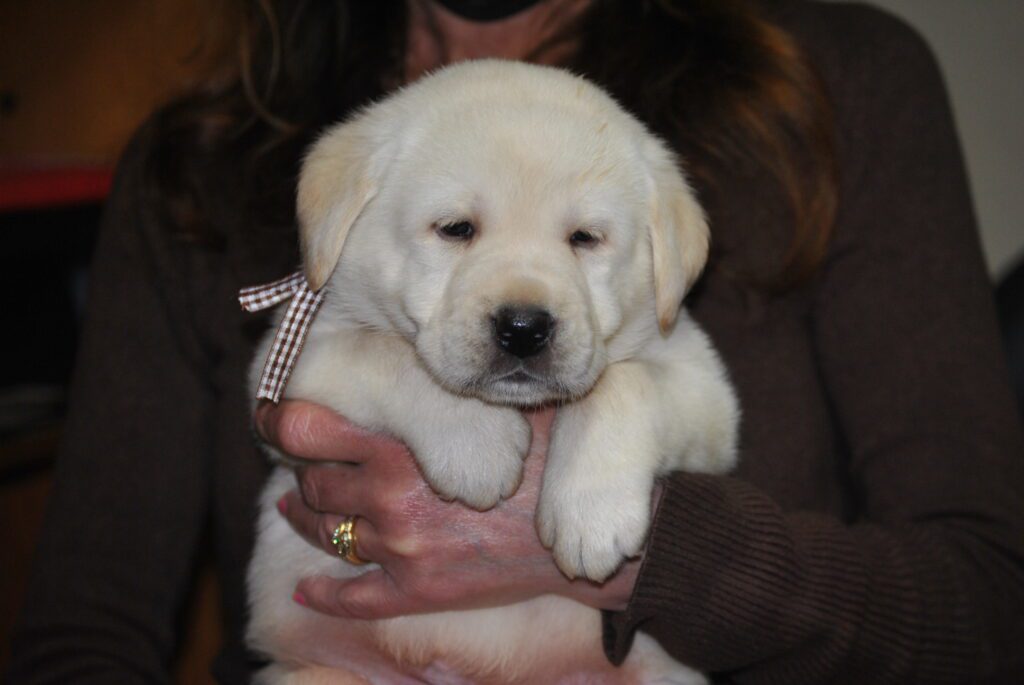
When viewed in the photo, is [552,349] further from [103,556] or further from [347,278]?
[103,556]

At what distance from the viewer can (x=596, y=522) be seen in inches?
53.0

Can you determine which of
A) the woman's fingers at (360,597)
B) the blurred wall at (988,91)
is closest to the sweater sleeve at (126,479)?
the woman's fingers at (360,597)

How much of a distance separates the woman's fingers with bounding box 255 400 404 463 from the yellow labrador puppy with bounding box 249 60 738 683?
0.02m

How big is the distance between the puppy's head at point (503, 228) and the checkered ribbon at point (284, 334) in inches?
2.0

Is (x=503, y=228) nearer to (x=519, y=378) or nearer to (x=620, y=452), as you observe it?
(x=519, y=378)

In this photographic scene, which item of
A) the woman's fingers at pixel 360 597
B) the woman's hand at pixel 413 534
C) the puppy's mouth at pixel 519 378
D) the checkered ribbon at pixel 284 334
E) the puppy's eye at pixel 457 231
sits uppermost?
the puppy's eye at pixel 457 231

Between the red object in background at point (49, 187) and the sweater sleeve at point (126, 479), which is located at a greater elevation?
the sweater sleeve at point (126, 479)

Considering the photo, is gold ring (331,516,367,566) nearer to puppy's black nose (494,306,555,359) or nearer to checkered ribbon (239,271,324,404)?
checkered ribbon (239,271,324,404)

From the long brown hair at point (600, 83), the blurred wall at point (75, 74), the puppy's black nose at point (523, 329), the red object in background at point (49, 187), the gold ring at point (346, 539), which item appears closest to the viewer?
the puppy's black nose at point (523, 329)

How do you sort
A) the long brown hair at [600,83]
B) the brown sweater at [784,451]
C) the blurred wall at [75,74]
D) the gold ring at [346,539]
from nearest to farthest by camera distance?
the brown sweater at [784,451], the gold ring at [346,539], the long brown hair at [600,83], the blurred wall at [75,74]

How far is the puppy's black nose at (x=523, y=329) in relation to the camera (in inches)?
52.5

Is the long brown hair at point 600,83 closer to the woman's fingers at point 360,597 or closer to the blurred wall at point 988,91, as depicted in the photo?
the woman's fingers at point 360,597

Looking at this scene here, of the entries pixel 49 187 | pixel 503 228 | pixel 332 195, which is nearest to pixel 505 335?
pixel 503 228

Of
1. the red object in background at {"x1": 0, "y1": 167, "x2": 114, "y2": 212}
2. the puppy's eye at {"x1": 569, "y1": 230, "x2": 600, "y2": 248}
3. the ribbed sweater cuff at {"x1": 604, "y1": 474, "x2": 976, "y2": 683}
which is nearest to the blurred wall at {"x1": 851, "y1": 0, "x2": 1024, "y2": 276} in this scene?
the ribbed sweater cuff at {"x1": 604, "y1": 474, "x2": 976, "y2": 683}
